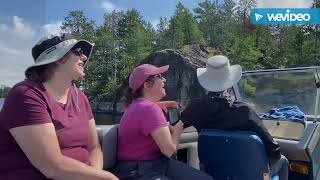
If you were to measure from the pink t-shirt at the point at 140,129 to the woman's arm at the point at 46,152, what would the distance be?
670 mm

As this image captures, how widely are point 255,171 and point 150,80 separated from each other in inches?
34.1

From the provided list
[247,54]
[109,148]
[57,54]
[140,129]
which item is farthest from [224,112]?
[247,54]

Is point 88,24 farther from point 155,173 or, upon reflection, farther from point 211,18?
point 155,173

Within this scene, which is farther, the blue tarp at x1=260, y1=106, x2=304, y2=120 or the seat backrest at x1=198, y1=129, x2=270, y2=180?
the blue tarp at x1=260, y1=106, x2=304, y2=120

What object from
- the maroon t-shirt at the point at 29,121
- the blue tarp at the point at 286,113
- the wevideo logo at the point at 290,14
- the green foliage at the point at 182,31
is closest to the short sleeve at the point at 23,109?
the maroon t-shirt at the point at 29,121

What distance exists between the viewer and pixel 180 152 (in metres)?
3.47

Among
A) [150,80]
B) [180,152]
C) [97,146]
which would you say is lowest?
[180,152]

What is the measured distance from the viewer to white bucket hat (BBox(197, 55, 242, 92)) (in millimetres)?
2884

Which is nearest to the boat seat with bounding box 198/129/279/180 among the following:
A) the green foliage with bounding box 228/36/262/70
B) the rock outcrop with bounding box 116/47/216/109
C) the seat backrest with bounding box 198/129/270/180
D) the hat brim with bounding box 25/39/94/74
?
the seat backrest with bounding box 198/129/270/180

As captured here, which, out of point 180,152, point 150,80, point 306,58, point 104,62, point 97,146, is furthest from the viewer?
point 104,62

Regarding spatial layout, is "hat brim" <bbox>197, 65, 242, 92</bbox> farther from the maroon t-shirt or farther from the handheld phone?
the maroon t-shirt

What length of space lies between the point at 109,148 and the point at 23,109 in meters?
0.95

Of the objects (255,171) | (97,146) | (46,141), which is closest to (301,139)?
(255,171)

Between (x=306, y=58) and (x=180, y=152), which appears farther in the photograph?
(x=306, y=58)
